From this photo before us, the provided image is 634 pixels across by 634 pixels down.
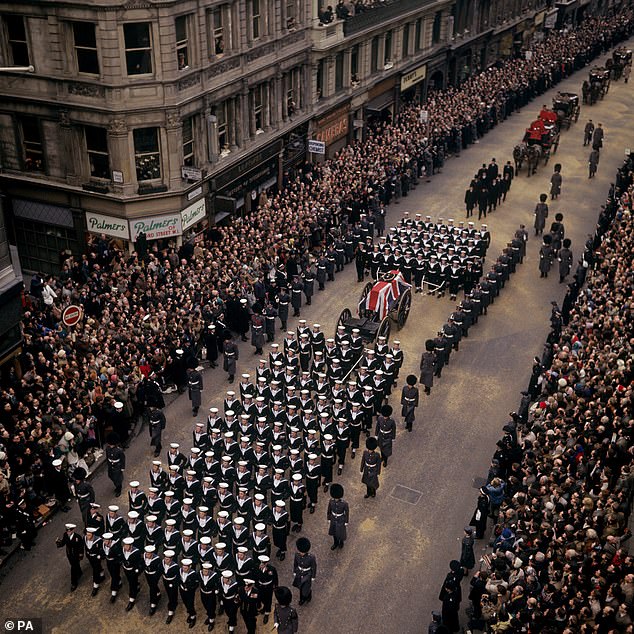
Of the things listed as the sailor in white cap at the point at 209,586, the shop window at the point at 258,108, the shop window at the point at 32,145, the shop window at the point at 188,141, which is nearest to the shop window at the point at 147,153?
the shop window at the point at 188,141

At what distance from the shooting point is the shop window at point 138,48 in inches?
1210

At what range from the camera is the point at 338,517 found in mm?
21406

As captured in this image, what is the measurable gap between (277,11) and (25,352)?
20519 millimetres

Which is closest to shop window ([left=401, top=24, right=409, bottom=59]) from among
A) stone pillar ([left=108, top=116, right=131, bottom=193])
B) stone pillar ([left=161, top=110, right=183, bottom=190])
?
stone pillar ([left=161, top=110, right=183, bottom=190])

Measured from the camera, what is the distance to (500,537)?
2053cm

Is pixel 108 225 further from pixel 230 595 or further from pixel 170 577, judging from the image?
pixel 230 595

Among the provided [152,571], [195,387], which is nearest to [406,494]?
[195,387]

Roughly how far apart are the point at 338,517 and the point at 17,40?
21643mm

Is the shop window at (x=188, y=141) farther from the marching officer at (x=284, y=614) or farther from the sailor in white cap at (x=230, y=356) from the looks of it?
the marching officer at (x=284, y=614)

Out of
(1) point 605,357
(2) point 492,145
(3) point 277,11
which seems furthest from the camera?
(2) point 492,145

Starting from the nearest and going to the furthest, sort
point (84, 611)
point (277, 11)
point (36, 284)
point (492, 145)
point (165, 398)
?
point (84, 611) < point (165, 398) < point (36, 284) < point (277, 11) < point (492, 145)

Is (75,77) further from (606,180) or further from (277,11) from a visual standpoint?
(606,180)

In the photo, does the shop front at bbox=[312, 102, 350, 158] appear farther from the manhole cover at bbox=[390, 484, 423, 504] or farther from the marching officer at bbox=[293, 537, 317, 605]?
the marching officer at bbox=[293, 537, 317, 605]

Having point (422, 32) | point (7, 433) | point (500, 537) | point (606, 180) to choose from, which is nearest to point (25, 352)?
point (7, 433)
